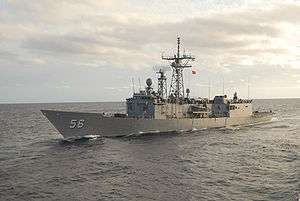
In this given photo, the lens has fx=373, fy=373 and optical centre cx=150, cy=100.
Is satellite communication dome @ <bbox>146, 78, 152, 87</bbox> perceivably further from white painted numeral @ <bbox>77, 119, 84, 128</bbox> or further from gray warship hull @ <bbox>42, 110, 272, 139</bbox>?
white painted numeral @ <bbox>77, 119, 84, 128</bbox>

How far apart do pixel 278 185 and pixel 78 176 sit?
14.4 meters

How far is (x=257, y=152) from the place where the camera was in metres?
38.3

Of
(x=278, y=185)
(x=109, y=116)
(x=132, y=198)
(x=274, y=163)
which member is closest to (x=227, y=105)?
(x=109, y=116)

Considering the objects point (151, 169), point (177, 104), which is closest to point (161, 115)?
point (177, 104)

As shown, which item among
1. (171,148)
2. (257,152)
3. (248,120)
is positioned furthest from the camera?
(248,120)

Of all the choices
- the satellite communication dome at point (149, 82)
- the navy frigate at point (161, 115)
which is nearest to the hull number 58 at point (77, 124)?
the navy frigate at point (161, 115)

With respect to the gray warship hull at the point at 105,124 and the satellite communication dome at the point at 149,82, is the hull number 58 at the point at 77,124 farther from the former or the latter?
the satellite communication dome at the point at 149,82

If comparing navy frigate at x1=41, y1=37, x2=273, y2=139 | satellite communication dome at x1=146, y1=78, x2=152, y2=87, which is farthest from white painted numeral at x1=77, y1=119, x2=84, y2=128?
satellite communication dome at x1=146, y1=78, x2=152, y2=87

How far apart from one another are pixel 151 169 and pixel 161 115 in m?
22.2

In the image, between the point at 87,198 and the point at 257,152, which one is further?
the point at 257,152

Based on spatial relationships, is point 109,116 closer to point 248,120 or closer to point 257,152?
point 257,152

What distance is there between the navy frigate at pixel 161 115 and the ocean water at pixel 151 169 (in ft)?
6.34

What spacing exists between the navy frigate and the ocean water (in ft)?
6.34

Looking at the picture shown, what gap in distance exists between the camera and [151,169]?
31031 mm
